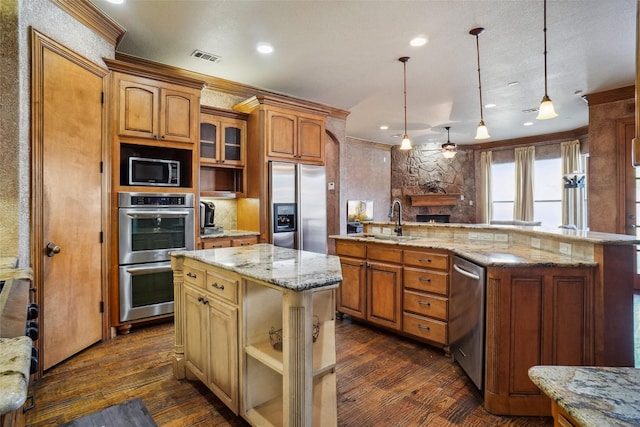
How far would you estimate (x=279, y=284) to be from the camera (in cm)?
143

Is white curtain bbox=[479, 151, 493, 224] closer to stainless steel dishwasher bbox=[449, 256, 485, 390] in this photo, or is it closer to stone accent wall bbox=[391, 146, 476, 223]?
stone accent wall bbox=[391, 146, 476, 223]

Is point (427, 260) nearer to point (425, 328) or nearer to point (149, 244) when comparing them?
point (425, 328)

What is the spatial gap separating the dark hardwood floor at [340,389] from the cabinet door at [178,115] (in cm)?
206

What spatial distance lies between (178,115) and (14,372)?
321 centimetres

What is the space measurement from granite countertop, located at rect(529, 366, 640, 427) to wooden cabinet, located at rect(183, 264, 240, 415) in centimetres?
138

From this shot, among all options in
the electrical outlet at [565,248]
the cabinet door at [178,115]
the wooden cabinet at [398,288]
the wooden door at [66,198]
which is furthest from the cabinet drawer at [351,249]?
the wooden door at [66,198]

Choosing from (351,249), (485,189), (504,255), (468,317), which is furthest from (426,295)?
(485,189)

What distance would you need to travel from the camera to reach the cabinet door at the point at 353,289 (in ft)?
11.0

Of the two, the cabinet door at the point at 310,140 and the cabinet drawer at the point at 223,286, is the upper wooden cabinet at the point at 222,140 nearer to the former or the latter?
the cabinet door at the point at 310,140

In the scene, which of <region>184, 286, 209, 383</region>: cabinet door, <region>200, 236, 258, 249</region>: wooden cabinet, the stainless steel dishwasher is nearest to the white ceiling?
<region>200, 236, 258, 249</region>: wooden cabinet

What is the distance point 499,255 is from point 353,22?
2275 millimetres

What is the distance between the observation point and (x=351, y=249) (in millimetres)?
3469

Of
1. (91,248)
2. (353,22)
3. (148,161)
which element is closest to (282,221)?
(148,161)

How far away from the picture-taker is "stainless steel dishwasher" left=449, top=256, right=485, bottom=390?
213cm
